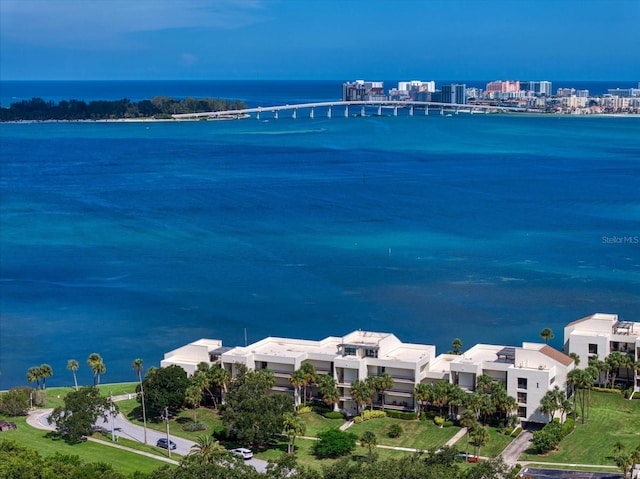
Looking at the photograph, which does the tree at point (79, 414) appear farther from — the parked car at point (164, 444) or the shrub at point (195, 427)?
the shrub at point (195, 427)

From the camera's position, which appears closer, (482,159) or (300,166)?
(300,166)

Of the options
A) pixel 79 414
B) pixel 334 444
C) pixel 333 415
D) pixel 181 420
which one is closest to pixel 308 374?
pixel 333 415

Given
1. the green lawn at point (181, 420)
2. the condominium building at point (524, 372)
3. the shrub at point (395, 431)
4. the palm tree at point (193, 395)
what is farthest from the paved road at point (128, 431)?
the condominium building at point (524, 372)

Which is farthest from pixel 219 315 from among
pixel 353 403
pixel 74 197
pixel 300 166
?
pixel 300 166

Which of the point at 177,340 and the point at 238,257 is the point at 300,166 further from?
the point at 177,340

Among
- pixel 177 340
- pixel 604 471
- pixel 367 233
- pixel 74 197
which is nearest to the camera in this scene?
pixel 604 471
